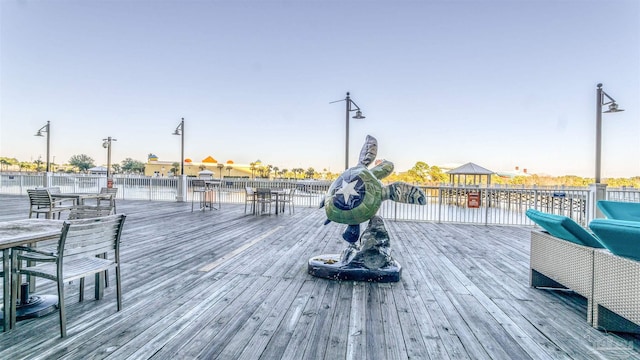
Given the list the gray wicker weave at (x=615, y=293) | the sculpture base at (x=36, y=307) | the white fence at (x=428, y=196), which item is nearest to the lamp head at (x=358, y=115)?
the white fence at (x=428, y=196)

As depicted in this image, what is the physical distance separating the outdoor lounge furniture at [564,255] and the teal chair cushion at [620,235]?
0.79 feet

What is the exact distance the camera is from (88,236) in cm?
193

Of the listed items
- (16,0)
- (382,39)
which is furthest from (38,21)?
(382,39)

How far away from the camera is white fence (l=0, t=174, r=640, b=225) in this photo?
24.8 feet

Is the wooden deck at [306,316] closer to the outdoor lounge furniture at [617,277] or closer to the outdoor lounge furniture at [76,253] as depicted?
the outdoor lounge furniture at [617,277]

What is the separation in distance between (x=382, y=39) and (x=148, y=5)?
1026 cm

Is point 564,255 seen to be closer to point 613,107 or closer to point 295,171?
point 613,107

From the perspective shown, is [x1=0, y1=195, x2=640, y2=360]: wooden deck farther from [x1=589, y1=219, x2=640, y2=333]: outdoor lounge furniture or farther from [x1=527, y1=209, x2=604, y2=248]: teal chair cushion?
[x1=527, y1=209, x2=604, y2=248]: teal chair cushion

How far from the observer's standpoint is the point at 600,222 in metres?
1.88

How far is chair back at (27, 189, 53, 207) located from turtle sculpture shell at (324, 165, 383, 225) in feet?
20.0

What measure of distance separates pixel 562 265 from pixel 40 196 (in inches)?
335

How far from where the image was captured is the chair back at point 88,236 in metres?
1.78

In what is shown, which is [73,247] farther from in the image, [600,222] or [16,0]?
[16,0]

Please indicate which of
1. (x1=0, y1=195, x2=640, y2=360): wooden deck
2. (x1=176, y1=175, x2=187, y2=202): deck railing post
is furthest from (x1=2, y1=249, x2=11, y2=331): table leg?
(x1=176, y1=175, x2=187, y2=202): deck railing post
